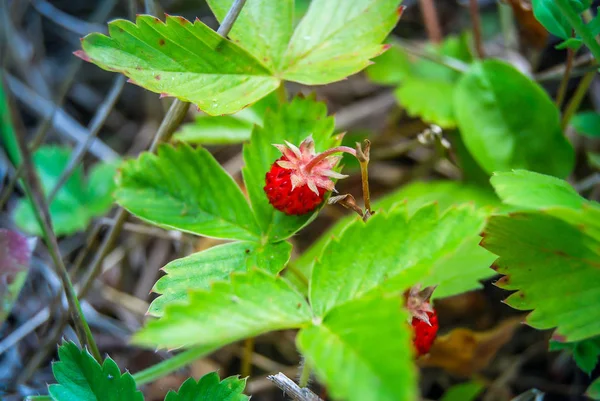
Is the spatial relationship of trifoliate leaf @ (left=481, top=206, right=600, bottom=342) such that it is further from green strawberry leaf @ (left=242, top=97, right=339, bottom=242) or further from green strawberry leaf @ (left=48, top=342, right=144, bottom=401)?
green strawberry leaf @ (left=48, top=342, right=144, bottom=401)

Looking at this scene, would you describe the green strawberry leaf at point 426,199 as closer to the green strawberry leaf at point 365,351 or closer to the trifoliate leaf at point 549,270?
the trifoliate leaf at point 549,270

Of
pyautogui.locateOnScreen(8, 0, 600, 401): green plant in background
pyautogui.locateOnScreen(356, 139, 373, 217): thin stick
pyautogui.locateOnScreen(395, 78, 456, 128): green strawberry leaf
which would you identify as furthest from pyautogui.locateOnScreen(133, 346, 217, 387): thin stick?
pyautogui.locateOnScreen(395, 78, 456, 128): green strawberry leaf

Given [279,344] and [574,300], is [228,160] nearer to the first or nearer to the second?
[279,344]

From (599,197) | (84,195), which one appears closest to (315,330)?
(599,197)

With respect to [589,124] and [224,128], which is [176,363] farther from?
[589,124]

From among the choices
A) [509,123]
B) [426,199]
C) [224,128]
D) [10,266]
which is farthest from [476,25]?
[10,266]

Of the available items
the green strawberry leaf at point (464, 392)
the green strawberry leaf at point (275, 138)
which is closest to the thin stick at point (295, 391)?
the green strawberry leaf at point (275, 138)
